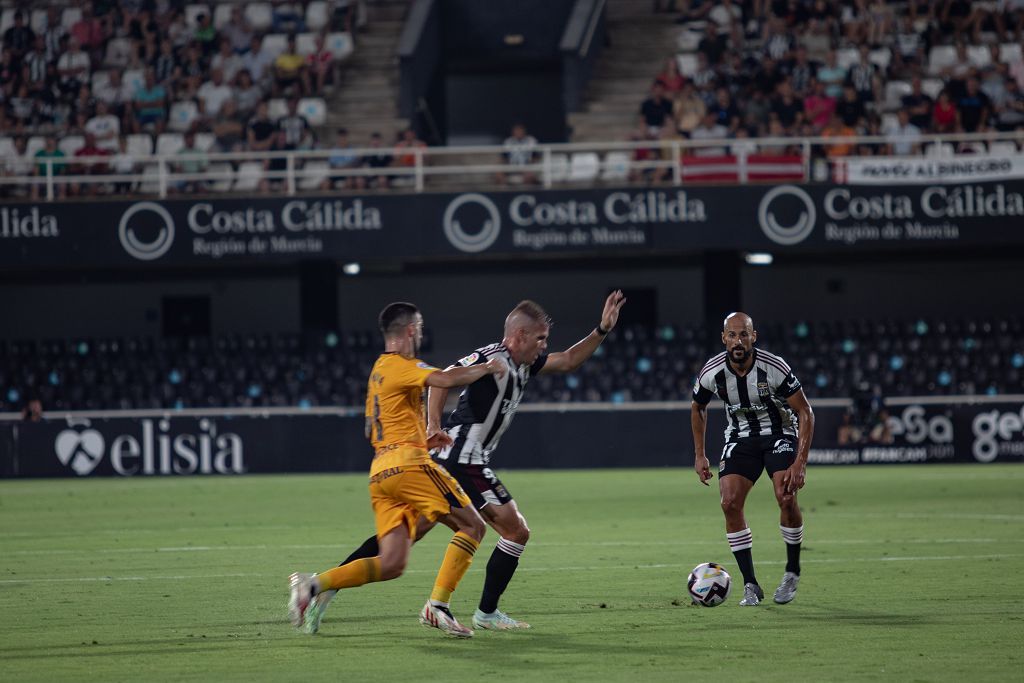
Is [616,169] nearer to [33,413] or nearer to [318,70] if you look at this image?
[318,70]

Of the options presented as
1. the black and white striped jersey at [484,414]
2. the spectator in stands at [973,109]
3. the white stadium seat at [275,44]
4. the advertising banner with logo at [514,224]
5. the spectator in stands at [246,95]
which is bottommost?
the black and white striped jersey at [484,414]

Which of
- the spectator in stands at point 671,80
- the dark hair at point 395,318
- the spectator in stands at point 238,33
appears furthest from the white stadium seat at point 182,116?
the dark hair at point 395,318

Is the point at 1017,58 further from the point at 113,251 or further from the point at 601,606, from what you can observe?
the point at 601,606

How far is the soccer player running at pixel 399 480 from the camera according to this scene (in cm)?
816

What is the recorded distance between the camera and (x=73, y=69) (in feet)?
101

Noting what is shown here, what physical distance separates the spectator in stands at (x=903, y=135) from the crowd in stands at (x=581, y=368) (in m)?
3.57

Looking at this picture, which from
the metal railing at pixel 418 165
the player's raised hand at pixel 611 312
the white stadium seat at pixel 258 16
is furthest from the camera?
the white stadium seat at pixel 258 16

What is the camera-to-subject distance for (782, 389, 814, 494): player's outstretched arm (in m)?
9.54

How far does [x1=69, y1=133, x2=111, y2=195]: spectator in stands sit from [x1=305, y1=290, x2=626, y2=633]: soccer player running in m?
20.8

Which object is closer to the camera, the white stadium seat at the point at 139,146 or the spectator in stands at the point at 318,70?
the white stadium seat at the point at 139,146

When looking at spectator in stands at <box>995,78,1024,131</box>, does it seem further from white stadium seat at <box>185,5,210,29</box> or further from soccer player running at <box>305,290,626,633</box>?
soccer player running at <box>305,290,626,633</box>

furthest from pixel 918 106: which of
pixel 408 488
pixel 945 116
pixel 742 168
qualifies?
pixel 408 488

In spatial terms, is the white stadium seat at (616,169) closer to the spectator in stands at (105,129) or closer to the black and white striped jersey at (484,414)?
the spectator in stands at (105,129)

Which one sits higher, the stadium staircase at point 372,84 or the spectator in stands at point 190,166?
the stadium staircase at point 372,84
